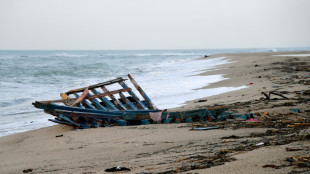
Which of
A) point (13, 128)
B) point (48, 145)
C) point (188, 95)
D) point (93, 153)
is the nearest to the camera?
point (93, 153)

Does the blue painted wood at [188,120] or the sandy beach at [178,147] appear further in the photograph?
the blue painted wood at [188,120]

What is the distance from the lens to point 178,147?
14.6ft

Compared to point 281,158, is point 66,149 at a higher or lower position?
lower

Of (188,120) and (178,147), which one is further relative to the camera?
(188,120)

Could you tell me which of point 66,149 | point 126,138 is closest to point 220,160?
point 126,138

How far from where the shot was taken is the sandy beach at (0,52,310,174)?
11.0 feet

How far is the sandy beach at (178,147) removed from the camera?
3.34 m

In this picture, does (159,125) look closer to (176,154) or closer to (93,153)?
(93,153)

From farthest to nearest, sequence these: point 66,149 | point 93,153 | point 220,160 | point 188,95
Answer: point 188,95
point 66,149
point 93,153
point 220,160

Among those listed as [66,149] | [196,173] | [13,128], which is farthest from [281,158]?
[13,128]

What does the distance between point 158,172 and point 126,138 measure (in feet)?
7.32

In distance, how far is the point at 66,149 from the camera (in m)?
5.14

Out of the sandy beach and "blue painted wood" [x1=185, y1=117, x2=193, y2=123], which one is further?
"blue painted wood" [x1=185, y1=117, x2=193, y2=123]

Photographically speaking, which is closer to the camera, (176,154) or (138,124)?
(176,154)
